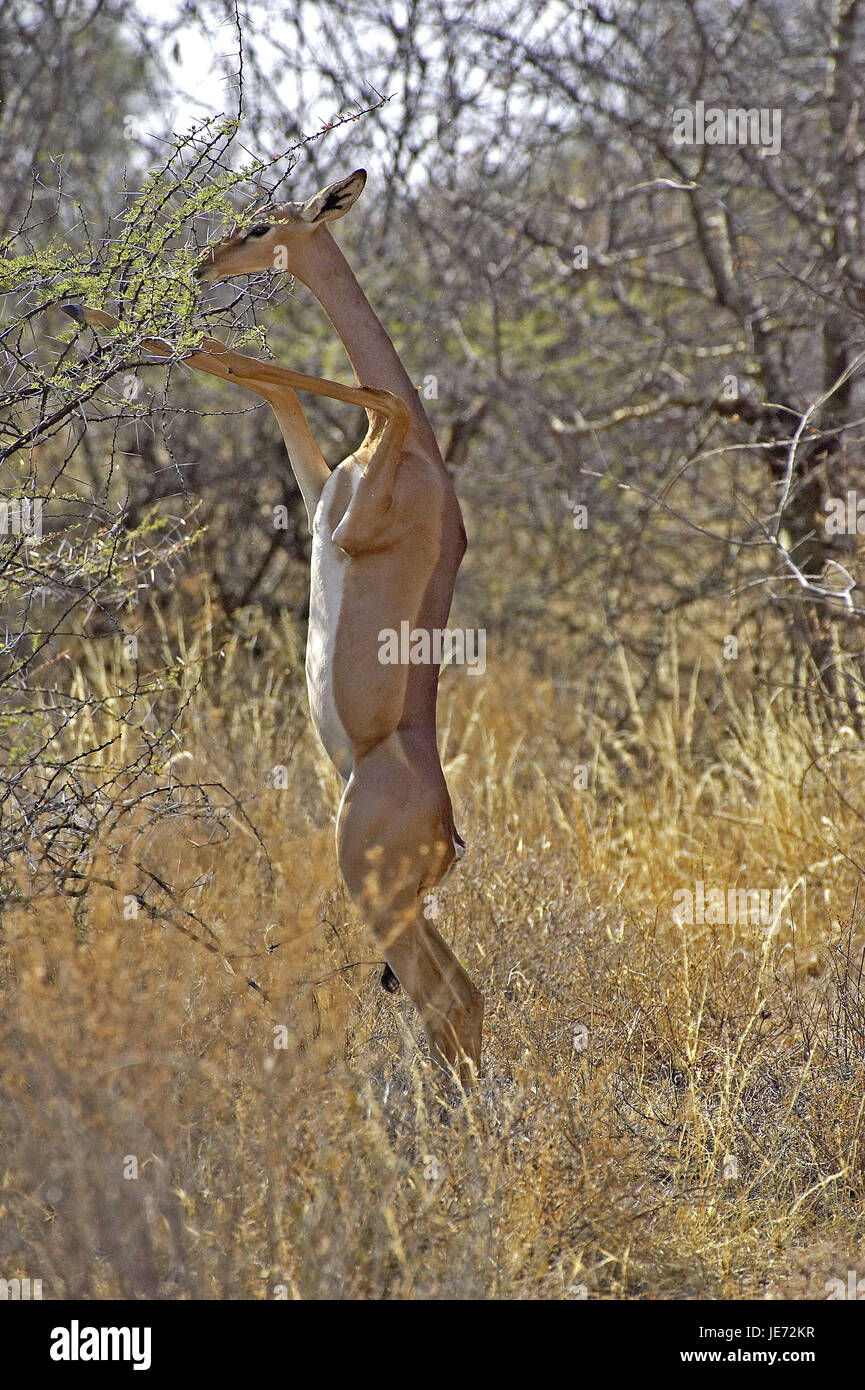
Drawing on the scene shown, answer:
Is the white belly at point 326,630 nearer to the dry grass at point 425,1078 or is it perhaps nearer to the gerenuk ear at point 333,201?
the dry grass at point 425,1078

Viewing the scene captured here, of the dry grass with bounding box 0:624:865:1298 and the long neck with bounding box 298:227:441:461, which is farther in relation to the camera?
the long neck with bounding box 298:227:441:461

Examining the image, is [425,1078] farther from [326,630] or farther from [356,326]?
[356,326]

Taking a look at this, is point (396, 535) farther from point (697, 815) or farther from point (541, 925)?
point (697, 815)

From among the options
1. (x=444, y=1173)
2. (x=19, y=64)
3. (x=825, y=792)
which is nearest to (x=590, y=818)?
(x=825, y=792)

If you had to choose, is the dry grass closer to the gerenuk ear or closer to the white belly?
the white belly

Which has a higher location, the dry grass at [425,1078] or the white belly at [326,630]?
the white belly at [326,630]

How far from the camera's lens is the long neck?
427cm

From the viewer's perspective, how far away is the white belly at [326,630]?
4227 mm

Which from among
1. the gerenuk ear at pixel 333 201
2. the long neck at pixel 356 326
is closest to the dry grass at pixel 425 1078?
the long neck at pixel 356 326

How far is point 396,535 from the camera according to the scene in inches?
164

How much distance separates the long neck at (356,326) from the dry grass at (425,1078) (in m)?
1.50

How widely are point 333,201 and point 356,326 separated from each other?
16.0 inches

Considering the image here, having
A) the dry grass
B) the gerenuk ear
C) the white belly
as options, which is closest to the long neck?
the gerenuk ear

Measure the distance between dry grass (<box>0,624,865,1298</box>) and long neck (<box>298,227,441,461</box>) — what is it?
150cm
